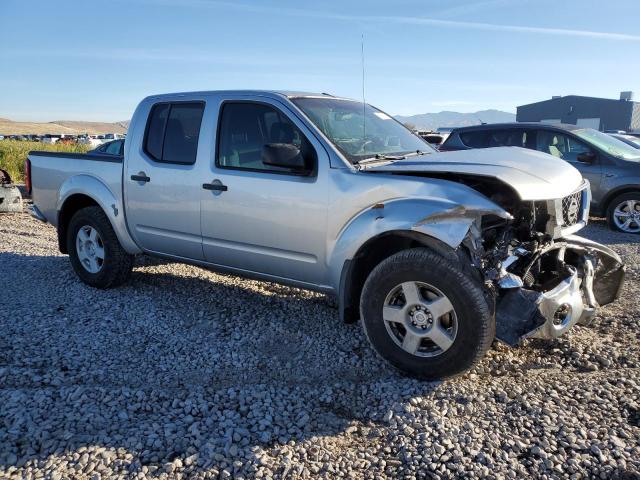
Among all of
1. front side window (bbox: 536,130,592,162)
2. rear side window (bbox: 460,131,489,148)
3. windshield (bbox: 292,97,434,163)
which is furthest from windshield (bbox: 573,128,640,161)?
windshield (bbox: 292,97,434,163)

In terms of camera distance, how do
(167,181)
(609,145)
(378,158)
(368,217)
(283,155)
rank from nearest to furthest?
(368,217), (283,155), (378,158), (167,181), (609,145)

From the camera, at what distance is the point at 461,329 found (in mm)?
3385

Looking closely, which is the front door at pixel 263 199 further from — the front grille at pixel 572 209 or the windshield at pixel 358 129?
the front grille at pixel 572 209

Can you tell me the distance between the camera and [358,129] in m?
4.55

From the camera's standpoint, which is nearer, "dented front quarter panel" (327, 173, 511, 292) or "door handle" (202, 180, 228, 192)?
"dented front quarter panel" (327, 173, 511, 292)

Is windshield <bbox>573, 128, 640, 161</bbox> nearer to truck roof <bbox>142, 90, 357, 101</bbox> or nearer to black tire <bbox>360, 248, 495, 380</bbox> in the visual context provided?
truck roof <bbox>142, 90, 357, 101</bbox>

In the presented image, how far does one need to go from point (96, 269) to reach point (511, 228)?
4180mm

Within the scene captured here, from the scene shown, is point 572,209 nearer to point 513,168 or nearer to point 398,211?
point 513,168

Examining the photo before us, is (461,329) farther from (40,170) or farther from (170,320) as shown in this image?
(40,170)

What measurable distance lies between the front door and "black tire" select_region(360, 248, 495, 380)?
1.87 feet

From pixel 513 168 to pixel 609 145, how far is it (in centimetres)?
692

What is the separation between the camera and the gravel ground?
2.72 meters

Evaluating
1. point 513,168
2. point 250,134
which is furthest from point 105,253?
point 513,168

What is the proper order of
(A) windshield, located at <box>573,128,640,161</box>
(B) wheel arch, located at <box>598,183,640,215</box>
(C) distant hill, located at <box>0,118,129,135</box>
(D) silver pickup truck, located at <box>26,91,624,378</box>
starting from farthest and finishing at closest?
(C) distant hill, located at <box>0,118,129,135</box>
(A) windshield, located at <box>573,128,640,161</box>
(B) wheel arch, located at <box>598,183,640,215</box>
(D) silver pickup truck, located at <box>26,91,624,378</box>
